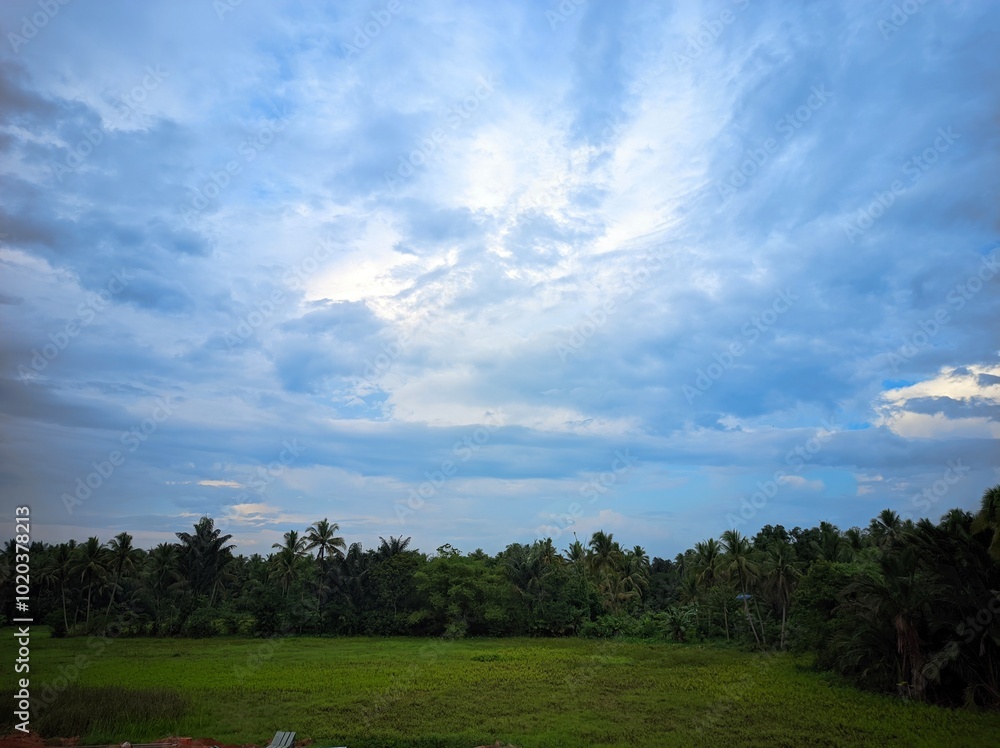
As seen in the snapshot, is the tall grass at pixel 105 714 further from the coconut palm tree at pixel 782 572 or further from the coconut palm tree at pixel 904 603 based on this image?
the coconut palm tree at pixel 782 572

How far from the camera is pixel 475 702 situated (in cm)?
2073

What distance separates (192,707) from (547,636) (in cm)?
3267

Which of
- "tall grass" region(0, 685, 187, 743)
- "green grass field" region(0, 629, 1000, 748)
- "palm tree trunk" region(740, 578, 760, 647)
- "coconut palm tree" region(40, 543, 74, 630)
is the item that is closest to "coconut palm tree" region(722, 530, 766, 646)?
A: "palm tree trunk" region(740, 578, 760, 647)

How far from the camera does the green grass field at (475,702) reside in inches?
640

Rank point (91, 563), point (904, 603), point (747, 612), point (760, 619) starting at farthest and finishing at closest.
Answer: point (91, 563)
point (760, 619)
point (747, 612)
point (904, 603)

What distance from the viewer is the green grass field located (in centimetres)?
1627

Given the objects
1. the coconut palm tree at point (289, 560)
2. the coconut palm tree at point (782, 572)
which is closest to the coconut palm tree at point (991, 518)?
the coconut palm tree at point (782, 572)

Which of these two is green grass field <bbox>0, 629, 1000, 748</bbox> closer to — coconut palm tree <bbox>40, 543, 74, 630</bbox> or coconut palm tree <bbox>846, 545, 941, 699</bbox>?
coconut palm tree <bbox>846, 545, 941, 699</bbox>

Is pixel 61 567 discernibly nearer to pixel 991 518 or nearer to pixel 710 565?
pixel 710 565

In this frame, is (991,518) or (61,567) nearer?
(991,518)

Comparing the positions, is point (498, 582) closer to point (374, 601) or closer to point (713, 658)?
point (374, 601)

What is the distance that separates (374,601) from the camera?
49969 mm

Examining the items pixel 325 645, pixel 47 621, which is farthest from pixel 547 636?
pixel 47 621

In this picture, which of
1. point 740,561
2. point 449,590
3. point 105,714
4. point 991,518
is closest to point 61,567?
point 449,590
